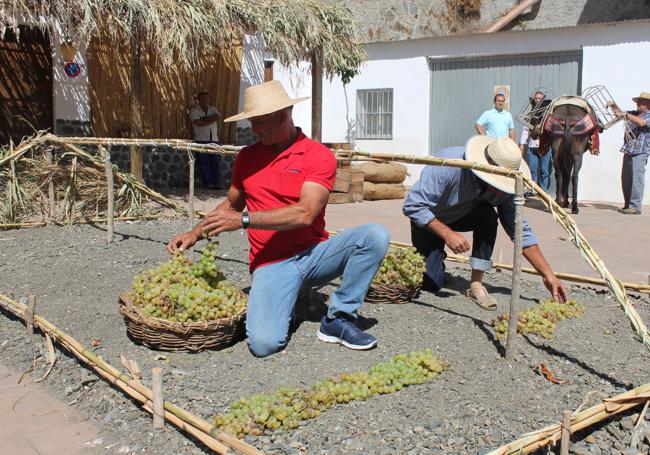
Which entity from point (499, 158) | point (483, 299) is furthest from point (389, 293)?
point (499, 158)

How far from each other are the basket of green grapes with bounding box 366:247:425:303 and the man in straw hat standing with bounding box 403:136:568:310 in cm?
25

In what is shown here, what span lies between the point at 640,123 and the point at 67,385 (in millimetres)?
9277

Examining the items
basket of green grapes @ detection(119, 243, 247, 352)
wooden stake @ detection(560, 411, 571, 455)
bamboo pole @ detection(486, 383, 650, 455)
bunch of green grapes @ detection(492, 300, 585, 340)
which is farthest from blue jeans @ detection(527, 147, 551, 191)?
wooden stake @ detection(560, 411, 571, 455)

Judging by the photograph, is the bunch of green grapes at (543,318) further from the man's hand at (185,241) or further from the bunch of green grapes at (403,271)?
the man's hand at (185,241)

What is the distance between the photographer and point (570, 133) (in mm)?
11055

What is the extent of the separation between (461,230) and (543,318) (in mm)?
1073

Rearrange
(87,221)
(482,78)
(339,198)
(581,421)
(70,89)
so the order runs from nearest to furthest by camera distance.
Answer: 1. (581,421)
2. (87,221)
3. (70,89)
4. (339,198)
5. (482,78)

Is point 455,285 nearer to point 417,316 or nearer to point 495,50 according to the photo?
point 417,316

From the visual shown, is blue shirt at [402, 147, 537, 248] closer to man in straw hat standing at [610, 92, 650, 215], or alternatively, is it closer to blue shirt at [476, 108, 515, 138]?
man in straw hat standing at [610, 92, 650, 215]

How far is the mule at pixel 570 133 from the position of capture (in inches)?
432

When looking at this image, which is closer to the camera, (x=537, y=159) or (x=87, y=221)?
(x=87, y=221)

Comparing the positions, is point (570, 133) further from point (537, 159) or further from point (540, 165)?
point (537, 159)

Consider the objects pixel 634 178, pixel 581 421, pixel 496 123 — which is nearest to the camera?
pixel 581 421

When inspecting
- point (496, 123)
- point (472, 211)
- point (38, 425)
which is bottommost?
point (38, 425)
